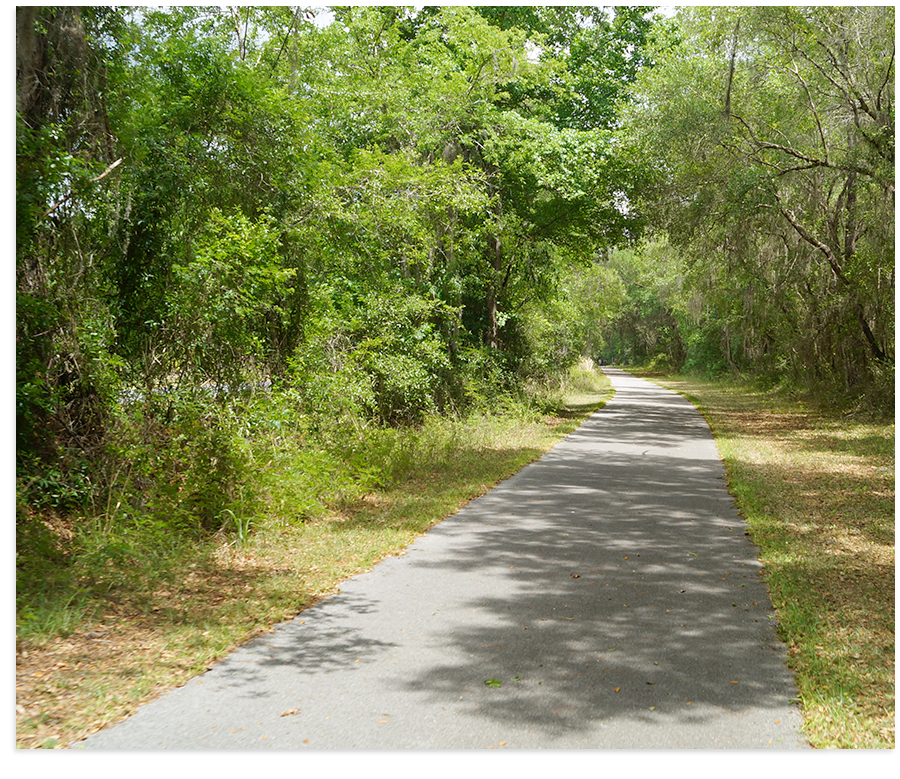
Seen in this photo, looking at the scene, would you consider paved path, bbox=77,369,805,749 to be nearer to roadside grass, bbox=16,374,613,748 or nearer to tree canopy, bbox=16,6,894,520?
roadside grass, bbox=16,374,613,748

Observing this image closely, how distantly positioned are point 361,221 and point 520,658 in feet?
27.2

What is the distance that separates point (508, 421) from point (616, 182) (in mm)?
6262

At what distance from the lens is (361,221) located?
37.8 ft

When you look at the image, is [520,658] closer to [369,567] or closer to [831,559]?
[369,567]

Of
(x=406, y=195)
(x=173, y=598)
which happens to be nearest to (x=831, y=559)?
(x=173, y=598)

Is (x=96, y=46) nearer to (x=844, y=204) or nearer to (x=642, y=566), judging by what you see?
(x=642, y=566)

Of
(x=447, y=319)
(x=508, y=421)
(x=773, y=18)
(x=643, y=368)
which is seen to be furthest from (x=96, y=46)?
(x=643, y=368)

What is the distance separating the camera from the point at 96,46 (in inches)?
286

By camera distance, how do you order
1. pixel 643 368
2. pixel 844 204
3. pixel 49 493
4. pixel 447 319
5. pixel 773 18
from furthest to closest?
pixel 643 368 < pixel 844 204 < pixel 447 319 < pixel 773 18 < pixel 49 493

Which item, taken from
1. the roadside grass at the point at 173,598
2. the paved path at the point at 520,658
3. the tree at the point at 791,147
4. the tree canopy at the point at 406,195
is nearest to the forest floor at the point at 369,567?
the roadside grass at the point at 173,598

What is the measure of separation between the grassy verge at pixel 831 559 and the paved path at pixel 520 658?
0.19 meters

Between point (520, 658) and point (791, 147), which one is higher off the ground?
point (791, 147)

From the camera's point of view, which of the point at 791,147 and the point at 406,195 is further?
the point at 791,147

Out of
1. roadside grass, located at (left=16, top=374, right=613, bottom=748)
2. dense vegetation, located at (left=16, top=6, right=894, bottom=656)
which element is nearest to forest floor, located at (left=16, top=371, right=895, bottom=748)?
roadside grass, located at (left=16, top=374, right=613, bottom=748)
